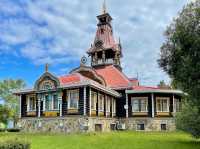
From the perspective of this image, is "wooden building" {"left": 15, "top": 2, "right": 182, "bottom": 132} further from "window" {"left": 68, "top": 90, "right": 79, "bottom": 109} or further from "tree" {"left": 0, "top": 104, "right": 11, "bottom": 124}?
"tree" {"left": 0, "top": 104, "right": 11, "bottom": 124}

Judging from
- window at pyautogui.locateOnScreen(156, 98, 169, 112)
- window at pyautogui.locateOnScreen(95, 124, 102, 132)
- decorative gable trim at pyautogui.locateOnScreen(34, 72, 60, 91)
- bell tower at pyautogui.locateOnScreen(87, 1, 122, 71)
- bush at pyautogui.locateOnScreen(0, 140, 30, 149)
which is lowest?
window at pyautogui.locateOnScreen(95, 124, 102, 132)

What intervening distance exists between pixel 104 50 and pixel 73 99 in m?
15.2

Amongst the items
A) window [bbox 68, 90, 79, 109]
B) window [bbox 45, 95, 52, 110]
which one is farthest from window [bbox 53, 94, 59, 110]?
window [bbox 68, 90, 79, 109]

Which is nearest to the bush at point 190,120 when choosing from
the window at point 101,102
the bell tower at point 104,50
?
the window at point 101,102

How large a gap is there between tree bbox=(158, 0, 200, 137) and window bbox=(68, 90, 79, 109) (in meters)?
12.2

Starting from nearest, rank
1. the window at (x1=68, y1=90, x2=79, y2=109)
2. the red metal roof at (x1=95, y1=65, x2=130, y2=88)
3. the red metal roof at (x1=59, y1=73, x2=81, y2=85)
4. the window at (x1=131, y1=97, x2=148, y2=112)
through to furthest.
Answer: the window at (x1=68, y1=90, x2=79, y2=109) → the red metal roof at (x1=59, y1=73, x2=81, y2=85) → the window at (x1=131, y1=97, x2=148, y2=112) → the red metal roof at (x1=95, y1=65, x2=130, y2=88)

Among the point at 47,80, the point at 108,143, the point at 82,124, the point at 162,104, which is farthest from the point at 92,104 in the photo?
the point at 162,104

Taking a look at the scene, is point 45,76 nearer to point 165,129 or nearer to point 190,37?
point 165,129

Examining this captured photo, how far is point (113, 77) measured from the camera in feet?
115

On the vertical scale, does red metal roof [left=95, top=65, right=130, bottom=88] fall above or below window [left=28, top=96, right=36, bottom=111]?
above

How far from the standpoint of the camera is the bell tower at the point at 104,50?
40.2m

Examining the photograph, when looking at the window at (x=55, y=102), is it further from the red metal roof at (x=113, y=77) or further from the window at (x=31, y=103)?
the red metal roof at (x=113, y=77)

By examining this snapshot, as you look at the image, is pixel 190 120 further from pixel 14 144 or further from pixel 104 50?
pixel 104 50

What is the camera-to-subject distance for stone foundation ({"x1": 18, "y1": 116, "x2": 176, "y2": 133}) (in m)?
25.1
